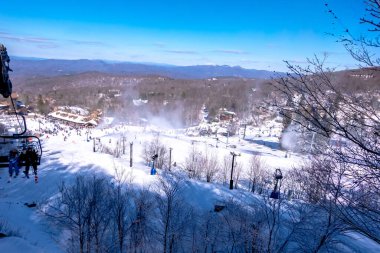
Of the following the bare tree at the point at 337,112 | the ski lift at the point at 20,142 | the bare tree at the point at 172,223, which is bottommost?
the bare tree at the point at 172,223

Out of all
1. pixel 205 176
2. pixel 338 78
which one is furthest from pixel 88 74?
pixel 338 78

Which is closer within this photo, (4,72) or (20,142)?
(4,72)

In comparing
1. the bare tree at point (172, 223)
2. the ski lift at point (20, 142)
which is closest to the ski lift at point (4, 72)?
the ski lift at point (20, 142)

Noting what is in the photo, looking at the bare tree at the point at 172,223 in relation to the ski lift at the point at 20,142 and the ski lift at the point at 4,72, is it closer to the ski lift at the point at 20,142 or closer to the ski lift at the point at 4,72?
the ski lift at the point at 20,142

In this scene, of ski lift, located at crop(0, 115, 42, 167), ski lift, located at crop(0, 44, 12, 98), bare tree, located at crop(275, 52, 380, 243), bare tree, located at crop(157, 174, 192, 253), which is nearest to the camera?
bare tree, located at crop(275, 52, 380, 243)

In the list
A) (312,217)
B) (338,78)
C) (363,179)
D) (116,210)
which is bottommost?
(116,210)

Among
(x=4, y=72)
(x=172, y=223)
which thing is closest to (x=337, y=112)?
(x=4, y=72)

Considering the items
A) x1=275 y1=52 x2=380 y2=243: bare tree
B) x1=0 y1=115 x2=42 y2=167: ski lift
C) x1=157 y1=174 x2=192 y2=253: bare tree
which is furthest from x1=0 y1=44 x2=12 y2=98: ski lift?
x1=157 y1=174 x2=192 y2=253: bare tree

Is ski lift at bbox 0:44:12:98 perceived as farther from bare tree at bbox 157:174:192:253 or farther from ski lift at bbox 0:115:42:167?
bare tree at bbox 157:174:192:253

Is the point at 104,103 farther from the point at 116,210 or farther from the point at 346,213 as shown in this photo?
the point at 346,213

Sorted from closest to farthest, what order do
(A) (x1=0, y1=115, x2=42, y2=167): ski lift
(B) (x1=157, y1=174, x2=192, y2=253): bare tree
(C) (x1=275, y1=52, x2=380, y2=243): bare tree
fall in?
(C) (x1=275, y1=52, x2=380, y2=243): bare tree, (A) (x1=0, y1=115, x2=42, y2=167): ski lift, (B) (x1=157, y1=174, x2=192, y2=253): bare tree

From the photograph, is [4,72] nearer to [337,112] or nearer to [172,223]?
[337,112]
